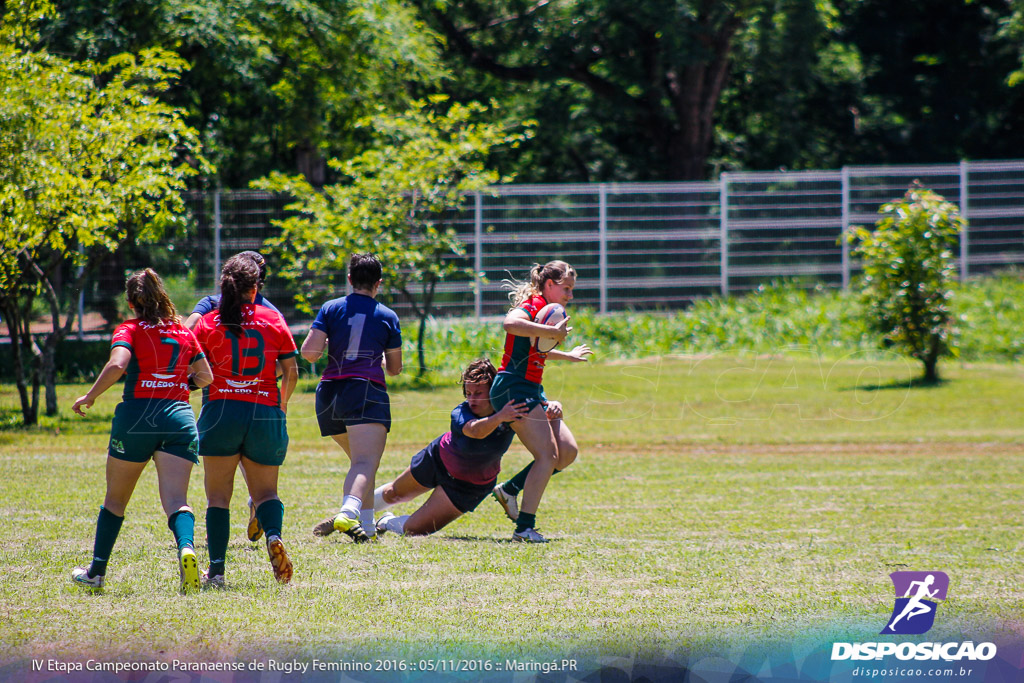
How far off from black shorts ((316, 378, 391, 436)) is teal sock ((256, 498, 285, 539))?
1.08 meters

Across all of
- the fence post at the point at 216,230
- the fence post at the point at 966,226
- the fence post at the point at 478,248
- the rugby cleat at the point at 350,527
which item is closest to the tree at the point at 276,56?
the fence post at the point at 216,230

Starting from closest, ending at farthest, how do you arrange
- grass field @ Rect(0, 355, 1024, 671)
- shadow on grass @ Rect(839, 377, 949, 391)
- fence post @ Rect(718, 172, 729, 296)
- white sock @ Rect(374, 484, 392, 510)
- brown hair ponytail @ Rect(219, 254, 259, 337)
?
grass field @ Rect(0, 355, 1024, 671)
brown hair ponytail @ Rect(219, 254, 259, 337)
white sock @ Rect(374, 484, 392, 510)
shadow on grass @ Rect(839, 377, 949, 391)
fence post @ Rect(718, 172, 729, 296)

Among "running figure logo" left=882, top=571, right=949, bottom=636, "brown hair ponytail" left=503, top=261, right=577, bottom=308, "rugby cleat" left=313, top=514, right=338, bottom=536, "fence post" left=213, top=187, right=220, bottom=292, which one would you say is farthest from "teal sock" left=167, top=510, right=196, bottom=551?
"fence post" left=213, top=187, right=220, bottom=292

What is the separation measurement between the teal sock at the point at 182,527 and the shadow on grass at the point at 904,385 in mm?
13711

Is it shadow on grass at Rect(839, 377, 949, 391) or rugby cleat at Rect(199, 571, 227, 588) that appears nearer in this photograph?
rugby cleat at Rect(199, 571, 227, 588)

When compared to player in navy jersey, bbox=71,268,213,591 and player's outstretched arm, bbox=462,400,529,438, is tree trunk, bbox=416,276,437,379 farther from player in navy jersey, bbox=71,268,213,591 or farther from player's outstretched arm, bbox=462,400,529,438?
player in navy jersey, bbox=71,268,213,591

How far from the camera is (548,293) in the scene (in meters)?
7.42

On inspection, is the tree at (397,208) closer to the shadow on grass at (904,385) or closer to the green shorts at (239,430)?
the shadow on grass at (904,385)

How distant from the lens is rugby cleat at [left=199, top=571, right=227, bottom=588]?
5.85m

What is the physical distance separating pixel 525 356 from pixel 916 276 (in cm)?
1238

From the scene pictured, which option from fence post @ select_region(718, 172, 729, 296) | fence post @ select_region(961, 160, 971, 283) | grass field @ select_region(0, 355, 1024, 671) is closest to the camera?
grass field @ select_region(0, 355, 1024, 671)

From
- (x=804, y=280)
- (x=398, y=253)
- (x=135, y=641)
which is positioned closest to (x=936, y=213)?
(x=804, y=280)

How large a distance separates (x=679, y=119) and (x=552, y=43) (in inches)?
158

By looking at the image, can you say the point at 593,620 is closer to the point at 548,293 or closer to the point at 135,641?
the point at 135,641
